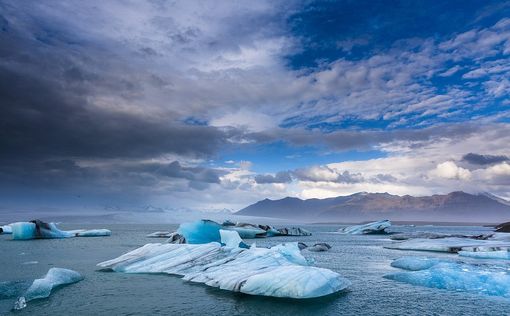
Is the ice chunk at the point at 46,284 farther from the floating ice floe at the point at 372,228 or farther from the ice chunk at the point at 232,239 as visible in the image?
the floating ice floe at the point at 372,228

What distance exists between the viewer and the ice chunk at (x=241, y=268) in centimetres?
1308

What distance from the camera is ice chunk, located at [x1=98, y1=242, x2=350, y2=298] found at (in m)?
13.1

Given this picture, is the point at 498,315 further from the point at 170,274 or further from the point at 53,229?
the point at 53,229

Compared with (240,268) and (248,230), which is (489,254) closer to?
(240,268)

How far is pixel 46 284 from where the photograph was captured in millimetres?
13758

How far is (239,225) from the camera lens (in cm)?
5419

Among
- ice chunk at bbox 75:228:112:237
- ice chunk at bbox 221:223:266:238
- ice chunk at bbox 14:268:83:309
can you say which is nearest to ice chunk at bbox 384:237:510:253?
ice chunk at bbox 221:223:266:238

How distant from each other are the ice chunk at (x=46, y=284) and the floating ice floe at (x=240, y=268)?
3289 millimetres

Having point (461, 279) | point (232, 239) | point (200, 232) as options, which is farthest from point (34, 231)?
point (461, 279)

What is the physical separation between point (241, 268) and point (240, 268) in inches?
1.8

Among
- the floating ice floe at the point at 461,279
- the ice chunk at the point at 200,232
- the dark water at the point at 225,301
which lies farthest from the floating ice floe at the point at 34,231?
the floating ice floe at the point at 461,279

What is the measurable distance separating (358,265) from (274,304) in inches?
486

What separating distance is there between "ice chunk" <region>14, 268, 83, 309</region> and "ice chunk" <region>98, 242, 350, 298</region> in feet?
10.7

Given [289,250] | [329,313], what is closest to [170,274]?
[289,250]
